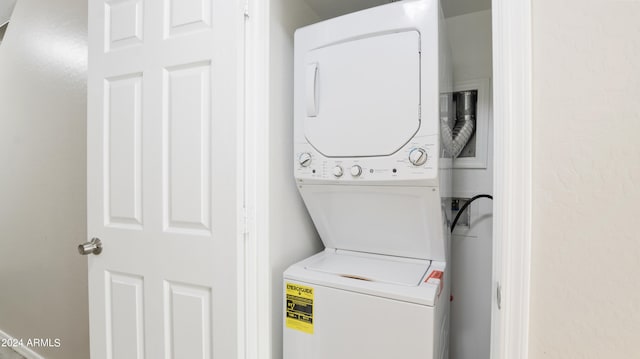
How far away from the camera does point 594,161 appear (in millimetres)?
645

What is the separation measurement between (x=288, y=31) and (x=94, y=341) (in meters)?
1.62


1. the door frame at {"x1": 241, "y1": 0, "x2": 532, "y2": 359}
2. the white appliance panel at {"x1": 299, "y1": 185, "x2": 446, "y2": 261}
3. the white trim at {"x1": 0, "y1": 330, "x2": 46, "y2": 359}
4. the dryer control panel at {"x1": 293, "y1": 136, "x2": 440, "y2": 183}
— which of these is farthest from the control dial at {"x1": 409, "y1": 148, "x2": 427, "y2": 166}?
the white trim at {"x1": 0, "y1": 330, "x2": 46, "y2": 359}

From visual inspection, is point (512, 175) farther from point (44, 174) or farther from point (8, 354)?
point (8, 354)

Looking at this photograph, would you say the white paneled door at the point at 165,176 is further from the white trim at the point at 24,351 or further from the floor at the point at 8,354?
the floor at the point at 8,354

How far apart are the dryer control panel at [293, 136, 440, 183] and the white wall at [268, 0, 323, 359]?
0.10 metres

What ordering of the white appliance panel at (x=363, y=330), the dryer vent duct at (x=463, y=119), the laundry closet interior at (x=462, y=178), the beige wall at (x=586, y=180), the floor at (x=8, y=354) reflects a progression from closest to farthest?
the beige wall at (x=586, y=180)
the white appliance panel at (x=363, y=330)
the laundry closet interior at (x=462, y=178)
the dryer vent duct at (x=463, y=119)
the floor at (x=8, y=354)

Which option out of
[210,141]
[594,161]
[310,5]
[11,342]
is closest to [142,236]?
[210,141]

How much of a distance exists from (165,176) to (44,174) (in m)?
1.60

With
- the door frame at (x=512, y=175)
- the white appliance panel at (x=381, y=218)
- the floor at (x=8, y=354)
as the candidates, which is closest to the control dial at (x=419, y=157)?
the white appliance panel at (x=381, y=218)

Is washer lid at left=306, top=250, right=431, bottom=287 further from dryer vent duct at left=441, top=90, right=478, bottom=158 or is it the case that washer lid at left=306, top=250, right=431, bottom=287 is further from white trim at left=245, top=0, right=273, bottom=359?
dryer vent duct at left=441, top=90, right=478, bottom=158

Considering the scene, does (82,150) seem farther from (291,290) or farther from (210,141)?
(291,290)

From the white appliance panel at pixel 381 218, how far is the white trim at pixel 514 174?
15.1 inches

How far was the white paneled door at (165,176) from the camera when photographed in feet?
3.63

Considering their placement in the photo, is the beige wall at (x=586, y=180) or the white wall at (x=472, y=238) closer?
the beige wall at (x=586, y=180)
